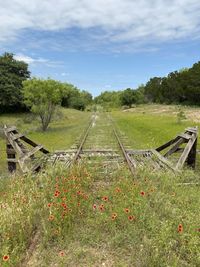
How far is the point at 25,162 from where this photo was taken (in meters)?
8.62

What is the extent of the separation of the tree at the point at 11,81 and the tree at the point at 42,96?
1670cm

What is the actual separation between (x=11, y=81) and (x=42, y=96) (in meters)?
18.8

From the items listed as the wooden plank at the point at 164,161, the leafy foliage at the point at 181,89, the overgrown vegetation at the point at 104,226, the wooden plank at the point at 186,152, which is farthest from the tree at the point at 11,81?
the overgrown vegetation at the point at 104,226

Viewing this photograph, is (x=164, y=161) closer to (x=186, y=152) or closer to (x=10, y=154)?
(x=186, y=152)

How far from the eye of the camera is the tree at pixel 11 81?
39.5m

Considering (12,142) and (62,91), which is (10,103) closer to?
(62,91)

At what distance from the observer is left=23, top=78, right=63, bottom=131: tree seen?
76.4 ft

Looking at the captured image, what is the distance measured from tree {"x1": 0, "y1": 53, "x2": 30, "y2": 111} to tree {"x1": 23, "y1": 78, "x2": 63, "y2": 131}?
16.7 meters

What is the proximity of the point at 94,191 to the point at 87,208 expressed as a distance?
134 centimetres

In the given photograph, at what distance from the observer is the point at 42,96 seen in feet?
75.8

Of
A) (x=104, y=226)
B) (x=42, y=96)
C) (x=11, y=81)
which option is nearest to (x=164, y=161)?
(x=104, y=226)

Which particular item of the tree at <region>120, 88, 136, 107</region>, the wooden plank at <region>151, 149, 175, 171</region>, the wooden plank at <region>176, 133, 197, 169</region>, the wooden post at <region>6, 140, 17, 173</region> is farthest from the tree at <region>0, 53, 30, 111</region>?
the tree at <region>120, 88, 136, 107</region>

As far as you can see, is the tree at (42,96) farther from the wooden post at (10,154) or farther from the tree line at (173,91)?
the tree line at (173,91)

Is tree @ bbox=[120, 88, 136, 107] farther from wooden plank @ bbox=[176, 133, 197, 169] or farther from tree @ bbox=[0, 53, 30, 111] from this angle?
wooden plank @ bbox=[176, 133, 197, 169]
